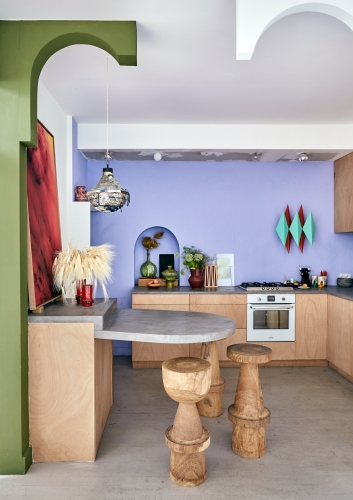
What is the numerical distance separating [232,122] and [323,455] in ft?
11.0

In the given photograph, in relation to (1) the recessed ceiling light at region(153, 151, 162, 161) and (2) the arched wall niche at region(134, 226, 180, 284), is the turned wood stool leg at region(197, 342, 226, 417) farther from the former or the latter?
(1) the recessed ceiling light at region(153, 151, 162, 161)

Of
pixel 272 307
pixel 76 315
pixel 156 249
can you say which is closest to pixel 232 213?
pixel 156 249

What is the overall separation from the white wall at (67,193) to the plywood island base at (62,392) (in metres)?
1.46

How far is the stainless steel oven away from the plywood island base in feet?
7.93

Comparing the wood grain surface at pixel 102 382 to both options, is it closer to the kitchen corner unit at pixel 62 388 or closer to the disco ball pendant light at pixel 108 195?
the kitchen corner unit at pixel 62 388

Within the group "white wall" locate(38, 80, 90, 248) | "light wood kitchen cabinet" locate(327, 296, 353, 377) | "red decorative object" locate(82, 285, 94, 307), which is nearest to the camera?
"red decorative object" locate(82, 285, 94, 307)

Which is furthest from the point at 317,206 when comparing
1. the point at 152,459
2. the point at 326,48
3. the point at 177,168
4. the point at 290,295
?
the point at 152,459

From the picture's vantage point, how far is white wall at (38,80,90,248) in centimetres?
379

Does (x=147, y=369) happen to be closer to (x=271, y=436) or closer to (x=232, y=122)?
(x=271, y=436)

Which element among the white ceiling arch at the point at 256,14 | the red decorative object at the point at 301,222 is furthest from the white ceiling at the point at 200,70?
the red decorative object at the point at 301,222

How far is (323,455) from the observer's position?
105 inches

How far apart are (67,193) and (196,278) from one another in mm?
1830

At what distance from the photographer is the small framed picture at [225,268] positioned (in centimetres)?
509

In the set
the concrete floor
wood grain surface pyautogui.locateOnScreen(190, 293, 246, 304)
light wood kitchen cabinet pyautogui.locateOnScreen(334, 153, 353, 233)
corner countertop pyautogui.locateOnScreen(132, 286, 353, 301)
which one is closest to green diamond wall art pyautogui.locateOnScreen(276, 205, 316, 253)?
light wood kitchen cabinet pyautogui.locateOnScreen(334, 153, 353, 233)
